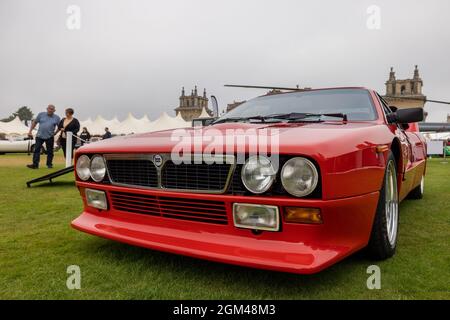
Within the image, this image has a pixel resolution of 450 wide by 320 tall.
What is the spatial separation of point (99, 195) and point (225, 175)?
3.12 feet

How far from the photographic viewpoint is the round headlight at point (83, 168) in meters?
2.31

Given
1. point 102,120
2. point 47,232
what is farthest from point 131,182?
point 102,120

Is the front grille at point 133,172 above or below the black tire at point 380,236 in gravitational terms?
above

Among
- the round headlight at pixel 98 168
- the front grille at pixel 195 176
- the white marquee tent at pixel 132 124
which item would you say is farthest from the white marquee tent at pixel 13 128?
the front grille at pixel 195 176

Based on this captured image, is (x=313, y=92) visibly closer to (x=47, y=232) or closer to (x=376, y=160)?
(x=376, y=160)

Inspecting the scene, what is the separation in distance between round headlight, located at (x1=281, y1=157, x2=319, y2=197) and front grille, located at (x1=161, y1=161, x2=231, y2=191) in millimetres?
285

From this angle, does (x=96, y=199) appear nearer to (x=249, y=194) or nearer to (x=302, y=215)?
(x=249, y=194)

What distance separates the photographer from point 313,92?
3076 millimetres

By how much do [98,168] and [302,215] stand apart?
1.32 metres

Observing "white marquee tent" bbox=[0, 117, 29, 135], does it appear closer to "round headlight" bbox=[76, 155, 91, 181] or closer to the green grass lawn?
the green grass lawn

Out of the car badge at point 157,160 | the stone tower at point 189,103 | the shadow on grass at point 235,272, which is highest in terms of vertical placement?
the stone tower at point 189,103

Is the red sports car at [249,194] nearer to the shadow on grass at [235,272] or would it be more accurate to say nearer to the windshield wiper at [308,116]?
the shadow on grass at [235,272]

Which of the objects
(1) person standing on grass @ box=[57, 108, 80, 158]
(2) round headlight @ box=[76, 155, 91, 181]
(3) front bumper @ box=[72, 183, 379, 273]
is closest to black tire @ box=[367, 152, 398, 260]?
(3) front bumper @ box=[72, 183, 379, 273]

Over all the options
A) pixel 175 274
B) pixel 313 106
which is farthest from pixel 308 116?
pixel 175 274
